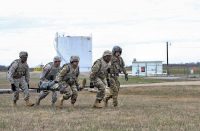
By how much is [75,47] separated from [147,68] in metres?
11.1

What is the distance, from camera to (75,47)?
68312mm

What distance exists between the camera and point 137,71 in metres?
73.6

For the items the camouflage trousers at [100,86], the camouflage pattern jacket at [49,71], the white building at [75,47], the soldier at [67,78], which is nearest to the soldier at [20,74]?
the camouflage pattern jacket at [49,71]

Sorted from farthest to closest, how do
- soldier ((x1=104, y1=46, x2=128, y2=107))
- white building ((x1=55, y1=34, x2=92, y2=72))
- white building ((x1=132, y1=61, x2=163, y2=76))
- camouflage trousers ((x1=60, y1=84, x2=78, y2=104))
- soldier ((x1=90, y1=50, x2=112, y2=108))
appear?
white building ((x1=132, y1=61, x2=163, y2=76))
white building ((x1=55, y1=34, x2=92, y2=72))
soldier ((x1=104, y1=46, x2=128, y2=107))
soldier ((x1=90, y1=50, x2=112, y2=108))
camouflage trousers ((x1=60, y1=84, x2=78, y2=104))

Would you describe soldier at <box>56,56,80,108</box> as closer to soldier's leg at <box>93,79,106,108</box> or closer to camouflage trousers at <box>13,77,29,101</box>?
soldier's leg at <box>93,79,106,108</box>

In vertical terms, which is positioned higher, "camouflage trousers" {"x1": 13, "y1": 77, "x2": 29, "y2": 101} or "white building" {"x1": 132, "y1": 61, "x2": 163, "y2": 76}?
"white building" {"x1": 132, "y1": 61, "x2": 163, "y2": 76}

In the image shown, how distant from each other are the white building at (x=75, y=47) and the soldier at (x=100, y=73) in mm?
49882

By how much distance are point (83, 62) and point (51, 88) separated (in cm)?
5244

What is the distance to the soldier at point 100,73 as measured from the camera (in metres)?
17.2

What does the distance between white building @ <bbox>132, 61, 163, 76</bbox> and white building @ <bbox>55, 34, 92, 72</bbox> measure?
7590 mm

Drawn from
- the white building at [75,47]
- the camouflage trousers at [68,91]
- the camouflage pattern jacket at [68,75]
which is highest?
the white building at [75,47]

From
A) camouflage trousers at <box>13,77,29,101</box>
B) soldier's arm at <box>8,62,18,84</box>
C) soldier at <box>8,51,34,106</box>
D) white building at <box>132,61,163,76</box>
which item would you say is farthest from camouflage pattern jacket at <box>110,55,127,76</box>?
white building at <box>132,61,163,76</box>

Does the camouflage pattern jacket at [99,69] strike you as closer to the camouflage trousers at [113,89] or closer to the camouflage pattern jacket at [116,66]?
the camouflage pattern jacket at [116,66]

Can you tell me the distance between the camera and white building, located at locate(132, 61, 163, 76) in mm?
73438
